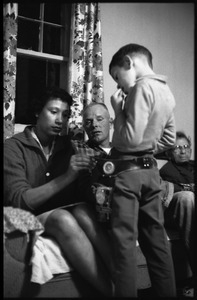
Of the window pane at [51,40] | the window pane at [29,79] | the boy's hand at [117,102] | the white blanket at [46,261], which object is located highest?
the window pane at [51,40]

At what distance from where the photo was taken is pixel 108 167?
1.25 m

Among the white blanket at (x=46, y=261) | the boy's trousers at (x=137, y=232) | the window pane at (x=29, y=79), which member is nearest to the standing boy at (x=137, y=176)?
the boy's trousers at (x=137, y=232)

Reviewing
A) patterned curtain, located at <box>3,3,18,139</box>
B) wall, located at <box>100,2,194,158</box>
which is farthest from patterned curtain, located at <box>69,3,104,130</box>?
patterned curtain, located at <box>3,3,18,139</box>

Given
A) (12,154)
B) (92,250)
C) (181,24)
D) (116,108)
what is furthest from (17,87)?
(181,24)

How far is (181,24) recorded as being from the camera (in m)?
3.09

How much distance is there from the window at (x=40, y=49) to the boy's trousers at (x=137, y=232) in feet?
4.32

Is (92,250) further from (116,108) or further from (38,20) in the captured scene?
(38,20)

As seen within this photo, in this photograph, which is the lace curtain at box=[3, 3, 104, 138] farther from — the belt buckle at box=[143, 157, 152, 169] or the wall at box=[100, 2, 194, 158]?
the belt buckle at box=[143, 157, 152, 169]

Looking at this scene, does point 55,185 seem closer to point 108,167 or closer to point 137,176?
point 108,167

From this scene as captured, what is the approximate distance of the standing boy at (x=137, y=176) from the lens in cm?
114

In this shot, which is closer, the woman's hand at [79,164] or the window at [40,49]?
the woman's hand at [79,164]

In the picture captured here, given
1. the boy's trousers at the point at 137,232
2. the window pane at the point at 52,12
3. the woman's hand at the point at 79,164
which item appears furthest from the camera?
the window pane at the point at 52,12

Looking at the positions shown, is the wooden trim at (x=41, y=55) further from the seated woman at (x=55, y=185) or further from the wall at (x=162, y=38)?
the seated woman at (x=55, y=185)

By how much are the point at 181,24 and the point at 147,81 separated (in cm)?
221
